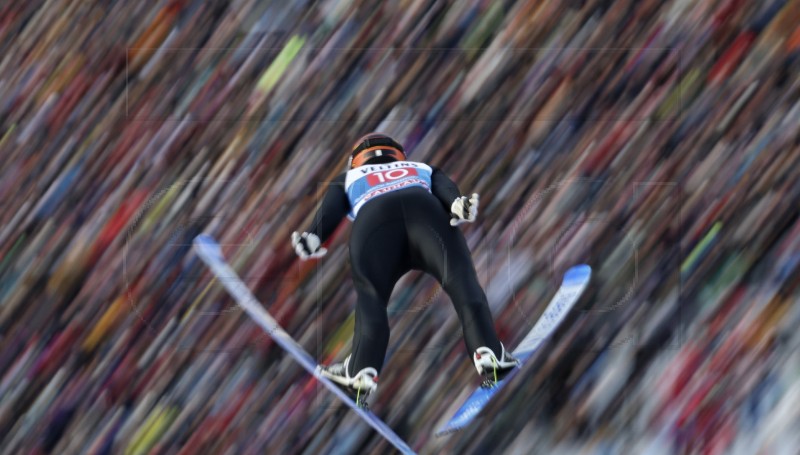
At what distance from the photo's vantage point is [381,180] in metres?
5.50

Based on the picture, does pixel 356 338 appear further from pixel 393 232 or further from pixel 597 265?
pixel 597 265

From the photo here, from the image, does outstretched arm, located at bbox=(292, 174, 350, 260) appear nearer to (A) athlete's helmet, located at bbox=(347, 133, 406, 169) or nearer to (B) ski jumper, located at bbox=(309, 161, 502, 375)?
(B) ski jumper, located at bbox=(309, 161, 502, 375)

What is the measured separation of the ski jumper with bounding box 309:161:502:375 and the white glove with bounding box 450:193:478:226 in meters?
0.11

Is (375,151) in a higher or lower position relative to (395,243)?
higher

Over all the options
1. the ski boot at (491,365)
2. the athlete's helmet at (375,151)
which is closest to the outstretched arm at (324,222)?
the athlete's helmet at (375,151)

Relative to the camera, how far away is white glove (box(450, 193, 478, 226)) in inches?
204

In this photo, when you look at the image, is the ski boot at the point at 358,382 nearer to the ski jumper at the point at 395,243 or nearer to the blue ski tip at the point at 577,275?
the ski jumper at the point at 395,243

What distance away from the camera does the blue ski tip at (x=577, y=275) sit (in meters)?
5.89

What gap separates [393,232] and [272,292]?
4.18 feet

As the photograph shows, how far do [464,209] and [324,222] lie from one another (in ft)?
2.27

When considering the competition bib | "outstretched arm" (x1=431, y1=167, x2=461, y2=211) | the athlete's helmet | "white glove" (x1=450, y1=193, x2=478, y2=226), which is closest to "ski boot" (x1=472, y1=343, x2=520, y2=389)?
"white glove" (x1=450, y1=193, x2=478, y2=226)

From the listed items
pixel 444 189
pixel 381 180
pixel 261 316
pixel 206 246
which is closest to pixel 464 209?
pixel 444 189

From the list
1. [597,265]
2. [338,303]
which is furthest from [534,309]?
[338,303]

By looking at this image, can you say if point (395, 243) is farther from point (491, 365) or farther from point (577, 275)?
point (577, 275)
